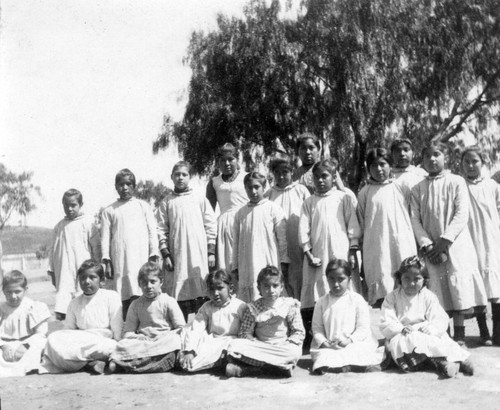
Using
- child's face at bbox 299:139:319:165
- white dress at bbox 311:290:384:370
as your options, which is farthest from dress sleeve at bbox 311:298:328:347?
child's face at bbox 299:139:319:165

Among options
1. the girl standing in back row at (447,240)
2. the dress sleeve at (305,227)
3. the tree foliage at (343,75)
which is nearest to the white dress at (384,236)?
the girl standing in back row at (447,240)

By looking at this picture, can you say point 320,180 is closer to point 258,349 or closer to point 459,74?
point 258,349

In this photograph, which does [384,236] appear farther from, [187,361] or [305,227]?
[187,361]

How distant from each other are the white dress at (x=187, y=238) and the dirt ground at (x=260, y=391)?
114 centimetres

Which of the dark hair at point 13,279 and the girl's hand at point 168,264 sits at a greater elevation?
the girl's hand at point 168,264

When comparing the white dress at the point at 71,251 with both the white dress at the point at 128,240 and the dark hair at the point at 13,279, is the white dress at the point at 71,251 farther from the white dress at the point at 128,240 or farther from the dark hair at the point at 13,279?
the dark hair at the point at 13,279

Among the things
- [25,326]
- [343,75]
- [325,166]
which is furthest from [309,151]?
[343,75]

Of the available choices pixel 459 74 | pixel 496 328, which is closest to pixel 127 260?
pixel 496 328

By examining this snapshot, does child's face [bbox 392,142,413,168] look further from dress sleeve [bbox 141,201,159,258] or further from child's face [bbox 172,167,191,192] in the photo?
dress sleeve [bbox 141,201,159,258]

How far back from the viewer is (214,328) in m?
5.27

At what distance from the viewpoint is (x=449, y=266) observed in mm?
5438

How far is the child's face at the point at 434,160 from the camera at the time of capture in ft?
18.2

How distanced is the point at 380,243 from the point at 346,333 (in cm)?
93

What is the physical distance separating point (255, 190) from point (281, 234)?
0.48 m
